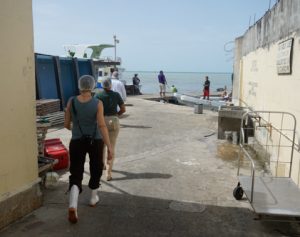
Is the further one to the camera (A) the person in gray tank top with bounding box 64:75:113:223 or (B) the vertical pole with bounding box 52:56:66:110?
(B) the vertical pole with bounding box 52:56:66:110

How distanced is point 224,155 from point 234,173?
146 cm

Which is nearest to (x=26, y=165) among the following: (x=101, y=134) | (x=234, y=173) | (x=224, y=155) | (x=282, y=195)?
(x=101, y=134)

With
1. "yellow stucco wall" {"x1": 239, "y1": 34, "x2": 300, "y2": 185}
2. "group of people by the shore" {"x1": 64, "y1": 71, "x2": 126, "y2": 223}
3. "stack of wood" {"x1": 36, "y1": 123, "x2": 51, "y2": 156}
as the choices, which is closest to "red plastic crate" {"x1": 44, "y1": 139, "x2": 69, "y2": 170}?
"stack of wood" {"x1": 36, "y1": 123, "x2": 51, "y2": 156}

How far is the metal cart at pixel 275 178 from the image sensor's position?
176 inches

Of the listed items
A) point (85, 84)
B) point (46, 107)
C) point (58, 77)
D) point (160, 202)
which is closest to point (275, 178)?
point (160, 202)

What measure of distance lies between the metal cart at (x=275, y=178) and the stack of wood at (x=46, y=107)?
5.54 m

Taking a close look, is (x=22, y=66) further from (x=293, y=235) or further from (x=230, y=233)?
(x=293, y=235)

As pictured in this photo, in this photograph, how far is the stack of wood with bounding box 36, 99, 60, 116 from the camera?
395 inches

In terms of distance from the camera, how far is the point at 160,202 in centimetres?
539

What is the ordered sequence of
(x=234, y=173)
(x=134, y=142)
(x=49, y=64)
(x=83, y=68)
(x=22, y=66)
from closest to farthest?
(x=22, y=66) < (x=234, y=173) < (x=134, y=142) < (x=49, y=64) < (x=83, y=68)

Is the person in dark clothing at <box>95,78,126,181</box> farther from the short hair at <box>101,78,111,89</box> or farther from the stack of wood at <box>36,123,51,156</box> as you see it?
the stack of wood at <box>36,123,51,156</box>

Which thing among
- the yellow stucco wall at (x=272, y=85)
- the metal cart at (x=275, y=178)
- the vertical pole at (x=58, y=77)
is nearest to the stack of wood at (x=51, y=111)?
the vertical pole at (x=58, y=77)

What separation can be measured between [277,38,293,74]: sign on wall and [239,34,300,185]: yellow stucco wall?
0.11m

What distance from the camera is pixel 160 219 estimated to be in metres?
4.77
